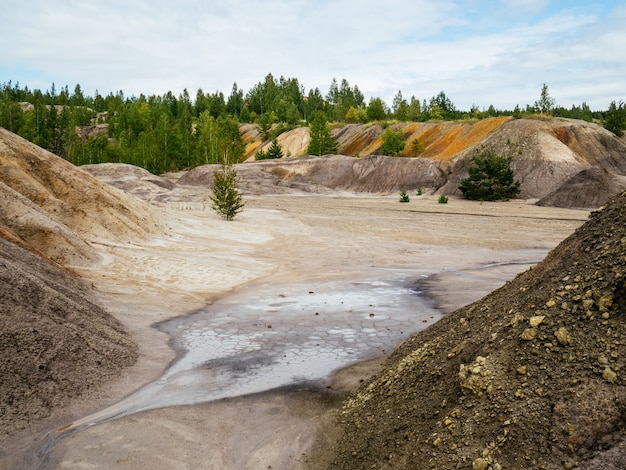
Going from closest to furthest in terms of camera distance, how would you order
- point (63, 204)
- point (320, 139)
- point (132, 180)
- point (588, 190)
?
point (63, 204) → point (588, 190) → point (132, 180) → point (320, 139)

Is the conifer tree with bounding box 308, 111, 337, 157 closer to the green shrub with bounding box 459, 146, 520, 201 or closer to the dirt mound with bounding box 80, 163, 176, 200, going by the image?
the dirt mound with bounding box 80, 163, 176, 200

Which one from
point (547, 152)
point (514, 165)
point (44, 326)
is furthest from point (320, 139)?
point (44, 326)

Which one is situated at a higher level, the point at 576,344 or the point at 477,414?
the point at 576,344

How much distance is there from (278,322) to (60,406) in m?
4.67

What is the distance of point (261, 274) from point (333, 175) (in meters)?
43.6

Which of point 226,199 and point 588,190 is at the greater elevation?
point 588,190

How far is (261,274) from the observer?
15.2 m

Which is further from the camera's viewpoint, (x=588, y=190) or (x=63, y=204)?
(x=588, y=190)

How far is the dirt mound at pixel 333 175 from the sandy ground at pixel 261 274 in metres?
15.1

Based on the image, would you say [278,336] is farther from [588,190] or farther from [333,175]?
[333,175]

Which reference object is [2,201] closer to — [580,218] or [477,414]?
[477,414]

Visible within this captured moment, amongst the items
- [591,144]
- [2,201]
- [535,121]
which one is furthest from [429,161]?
[2,201]

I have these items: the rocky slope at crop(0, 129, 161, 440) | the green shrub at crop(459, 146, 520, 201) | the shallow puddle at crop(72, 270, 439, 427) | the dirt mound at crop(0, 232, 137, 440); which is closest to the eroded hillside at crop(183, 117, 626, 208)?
the green shrub at crop(459, 146, 520, 201)

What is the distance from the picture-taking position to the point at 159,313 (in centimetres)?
1111
